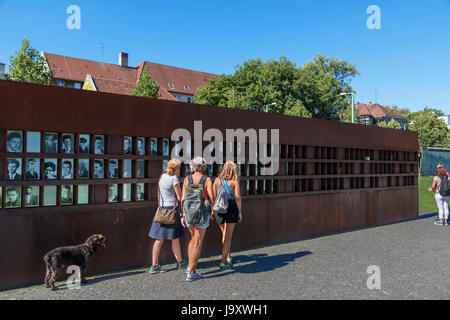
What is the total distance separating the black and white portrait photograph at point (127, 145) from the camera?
6.21m

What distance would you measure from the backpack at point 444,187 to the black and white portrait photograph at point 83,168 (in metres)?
9.60

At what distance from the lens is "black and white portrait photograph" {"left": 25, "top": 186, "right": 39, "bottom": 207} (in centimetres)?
523

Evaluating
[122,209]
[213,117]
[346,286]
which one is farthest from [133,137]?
[346,286]

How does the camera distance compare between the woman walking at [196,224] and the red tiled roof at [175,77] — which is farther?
the red tiled roof at [175,77]

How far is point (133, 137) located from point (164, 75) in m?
72.0

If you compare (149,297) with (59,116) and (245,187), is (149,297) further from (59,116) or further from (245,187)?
(245,187)

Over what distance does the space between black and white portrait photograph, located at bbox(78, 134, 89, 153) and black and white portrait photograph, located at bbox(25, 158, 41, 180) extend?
60 cm

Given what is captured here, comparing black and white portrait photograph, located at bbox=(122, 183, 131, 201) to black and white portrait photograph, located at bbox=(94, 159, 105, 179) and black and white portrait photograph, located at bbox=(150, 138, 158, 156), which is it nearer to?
black and white portrait photograph, located at bbox=(94, 159, 105, 179)

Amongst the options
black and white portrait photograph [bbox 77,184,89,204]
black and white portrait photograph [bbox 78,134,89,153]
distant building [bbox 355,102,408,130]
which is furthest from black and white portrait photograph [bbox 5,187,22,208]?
distant building [bbox 355,102,408,130]

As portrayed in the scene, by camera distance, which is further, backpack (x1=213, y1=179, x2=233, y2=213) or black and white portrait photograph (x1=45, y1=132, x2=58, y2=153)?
backpack (x1=213, y1=179, x2=233, y2=213)

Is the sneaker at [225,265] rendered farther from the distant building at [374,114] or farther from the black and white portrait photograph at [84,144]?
the distant building at [374,114]

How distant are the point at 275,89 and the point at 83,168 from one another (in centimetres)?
4246

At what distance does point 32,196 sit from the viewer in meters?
5.28

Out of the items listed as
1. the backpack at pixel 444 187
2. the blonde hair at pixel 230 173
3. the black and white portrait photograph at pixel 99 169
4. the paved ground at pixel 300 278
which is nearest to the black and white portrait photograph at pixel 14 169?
the black and white portrait photograph at pixel 99 169
